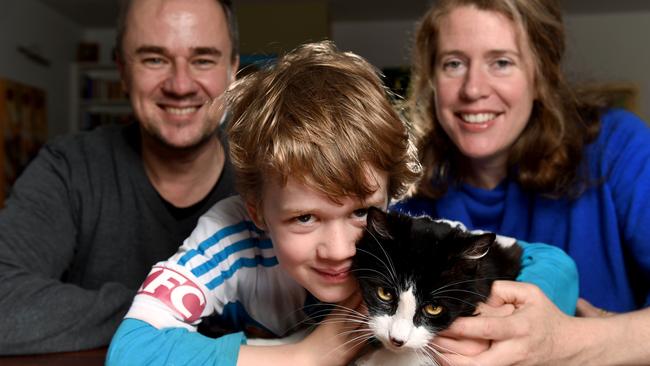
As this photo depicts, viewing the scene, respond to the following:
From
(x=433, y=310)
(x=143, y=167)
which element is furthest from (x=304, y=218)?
(x=143, y=167)

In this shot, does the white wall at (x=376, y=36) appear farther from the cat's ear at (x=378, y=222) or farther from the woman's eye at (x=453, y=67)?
the cat's ear at (x=378, y=222)

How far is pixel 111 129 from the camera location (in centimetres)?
165

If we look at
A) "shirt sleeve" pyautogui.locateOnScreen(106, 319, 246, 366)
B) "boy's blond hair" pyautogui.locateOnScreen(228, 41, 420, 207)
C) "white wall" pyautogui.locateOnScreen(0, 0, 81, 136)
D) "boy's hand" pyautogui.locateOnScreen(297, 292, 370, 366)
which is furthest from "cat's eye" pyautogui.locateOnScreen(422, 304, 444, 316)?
"white wall" pyautogui.locateOnScreen(0, 0, 81, 136)

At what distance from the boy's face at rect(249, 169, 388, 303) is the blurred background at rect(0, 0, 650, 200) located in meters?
3.98

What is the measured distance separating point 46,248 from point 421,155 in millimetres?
968

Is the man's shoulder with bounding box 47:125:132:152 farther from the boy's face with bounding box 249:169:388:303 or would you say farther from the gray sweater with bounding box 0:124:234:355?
the boy's face with bounding box 249:169:388:303

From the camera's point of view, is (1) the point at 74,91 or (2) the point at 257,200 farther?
(1) the point at 74,91

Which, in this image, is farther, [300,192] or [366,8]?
[366,8]

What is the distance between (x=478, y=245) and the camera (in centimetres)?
85

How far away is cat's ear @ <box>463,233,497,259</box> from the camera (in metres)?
0.84

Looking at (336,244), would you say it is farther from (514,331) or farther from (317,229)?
(514,331)

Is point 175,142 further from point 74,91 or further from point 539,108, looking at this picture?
point 74,91

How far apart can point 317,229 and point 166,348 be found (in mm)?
298

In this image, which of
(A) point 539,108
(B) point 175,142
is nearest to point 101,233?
(B) point 175,142
